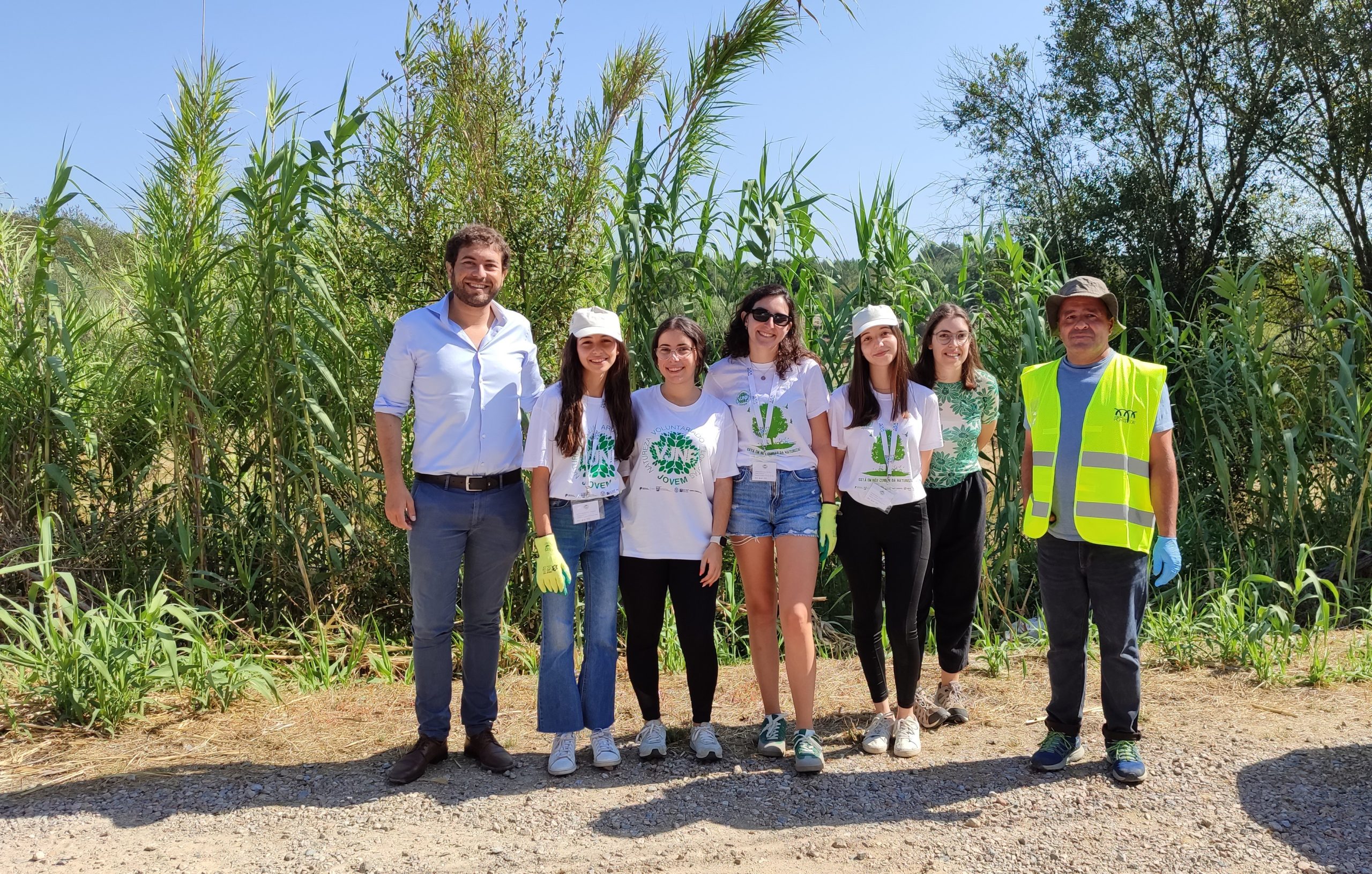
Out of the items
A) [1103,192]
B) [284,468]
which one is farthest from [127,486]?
[1103,192]

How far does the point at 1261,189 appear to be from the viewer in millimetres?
13836

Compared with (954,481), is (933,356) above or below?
above

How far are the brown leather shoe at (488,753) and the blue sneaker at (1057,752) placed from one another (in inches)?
76.0

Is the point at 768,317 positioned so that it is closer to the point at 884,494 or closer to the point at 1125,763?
the point at 884,494

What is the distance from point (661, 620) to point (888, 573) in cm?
87

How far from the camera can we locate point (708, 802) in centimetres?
330

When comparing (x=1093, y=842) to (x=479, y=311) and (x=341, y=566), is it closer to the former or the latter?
(x=479, y=311)

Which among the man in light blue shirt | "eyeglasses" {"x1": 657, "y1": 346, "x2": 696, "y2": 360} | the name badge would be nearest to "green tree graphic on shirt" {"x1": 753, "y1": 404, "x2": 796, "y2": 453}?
"eyeglasses" {"x1": 657, "y1": 346, "x2": 696, "y2": 360}

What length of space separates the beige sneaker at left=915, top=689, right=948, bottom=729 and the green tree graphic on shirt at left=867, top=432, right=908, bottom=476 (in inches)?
39.2

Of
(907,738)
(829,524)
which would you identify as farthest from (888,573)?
(907,738)

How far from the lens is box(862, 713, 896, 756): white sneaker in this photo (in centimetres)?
369

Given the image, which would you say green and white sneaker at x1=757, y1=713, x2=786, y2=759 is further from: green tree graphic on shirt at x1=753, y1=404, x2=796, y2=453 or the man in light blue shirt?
green tree graphic on shirt at x1=753, y1=404, x2=796, y2=453

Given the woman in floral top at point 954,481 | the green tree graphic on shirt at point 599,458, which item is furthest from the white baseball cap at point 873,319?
the green tree graphic on shirt at point 599,458

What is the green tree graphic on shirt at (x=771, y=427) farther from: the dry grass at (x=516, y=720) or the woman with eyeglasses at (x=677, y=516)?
the dry grass at (x=516, y=720)
